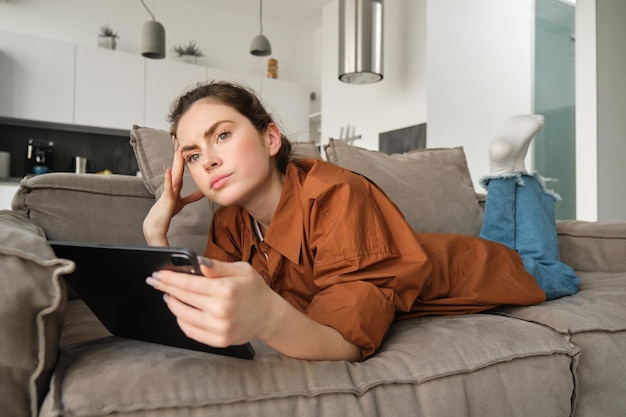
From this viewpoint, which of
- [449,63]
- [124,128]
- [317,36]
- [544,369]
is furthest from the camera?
[317,36]

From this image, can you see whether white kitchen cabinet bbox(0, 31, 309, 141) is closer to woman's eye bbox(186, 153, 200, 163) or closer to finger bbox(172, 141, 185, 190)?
finger bbox(172, 141, 185, 190)

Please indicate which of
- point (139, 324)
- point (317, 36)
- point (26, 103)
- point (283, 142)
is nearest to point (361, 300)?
point (139, 324)

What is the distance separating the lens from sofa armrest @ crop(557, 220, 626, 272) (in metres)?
1.59

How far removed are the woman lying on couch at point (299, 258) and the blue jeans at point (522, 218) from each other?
79 millimetres

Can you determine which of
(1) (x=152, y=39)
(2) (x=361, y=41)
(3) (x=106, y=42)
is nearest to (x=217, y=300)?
(2) (x=361, y=41)

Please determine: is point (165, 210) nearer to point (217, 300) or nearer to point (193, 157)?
point (193, 157)

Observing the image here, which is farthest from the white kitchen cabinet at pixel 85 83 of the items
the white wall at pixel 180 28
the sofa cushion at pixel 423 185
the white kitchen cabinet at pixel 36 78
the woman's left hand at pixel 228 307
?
the woman's left hand at pixel 228 307

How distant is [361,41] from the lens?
11.4ft

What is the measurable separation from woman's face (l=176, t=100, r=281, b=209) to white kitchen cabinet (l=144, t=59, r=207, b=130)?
3.64m

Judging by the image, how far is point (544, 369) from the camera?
0.90m

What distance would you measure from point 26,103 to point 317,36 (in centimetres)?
311

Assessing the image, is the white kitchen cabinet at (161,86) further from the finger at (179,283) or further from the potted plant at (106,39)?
the finger at (179,283)

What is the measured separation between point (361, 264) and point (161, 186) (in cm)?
70

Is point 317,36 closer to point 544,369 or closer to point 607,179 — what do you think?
point 607,179
